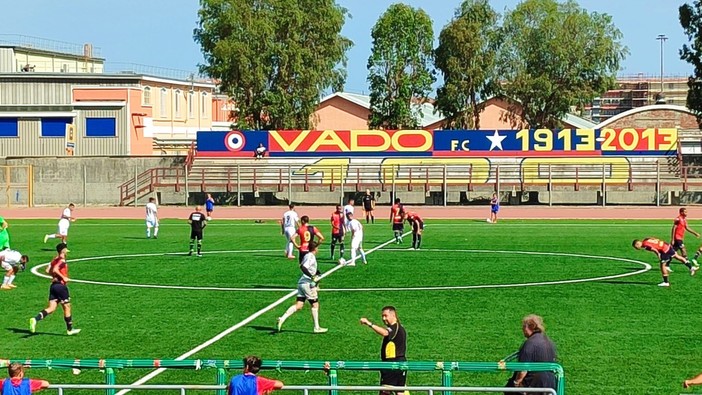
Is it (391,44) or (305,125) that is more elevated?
(391,44)

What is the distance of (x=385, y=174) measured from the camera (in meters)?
78.0

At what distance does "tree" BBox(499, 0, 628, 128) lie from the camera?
93438 millimetres

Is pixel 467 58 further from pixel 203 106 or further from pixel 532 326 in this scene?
pixel 532 326

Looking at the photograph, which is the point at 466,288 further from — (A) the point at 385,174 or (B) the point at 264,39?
(B) the point at 264,39

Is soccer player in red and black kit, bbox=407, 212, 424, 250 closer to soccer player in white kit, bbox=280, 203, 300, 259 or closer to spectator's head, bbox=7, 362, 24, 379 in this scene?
soccer player in white kit, bbox=280, 203, 300, 259

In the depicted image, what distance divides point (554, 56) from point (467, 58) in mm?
7517

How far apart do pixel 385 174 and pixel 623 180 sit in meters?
16.8

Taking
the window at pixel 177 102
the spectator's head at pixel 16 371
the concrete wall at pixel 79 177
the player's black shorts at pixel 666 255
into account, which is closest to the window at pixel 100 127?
the concrete wall at pixel 79 177

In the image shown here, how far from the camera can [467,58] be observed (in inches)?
3696

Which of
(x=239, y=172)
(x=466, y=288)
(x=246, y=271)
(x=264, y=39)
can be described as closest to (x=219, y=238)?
(x=246, y=271)

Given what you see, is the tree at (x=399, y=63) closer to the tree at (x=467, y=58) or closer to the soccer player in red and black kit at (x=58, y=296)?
the tree at (x=467, y=58)

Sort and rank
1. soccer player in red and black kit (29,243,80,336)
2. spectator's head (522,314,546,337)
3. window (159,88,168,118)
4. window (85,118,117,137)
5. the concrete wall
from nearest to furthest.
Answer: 1. spectator's head (522,314,546,337)
2. soccer player in red and black kit (29,243,80,336)
3. the concrete wall
4. window (85,118,117,137)
5. window (159,88,168,118)

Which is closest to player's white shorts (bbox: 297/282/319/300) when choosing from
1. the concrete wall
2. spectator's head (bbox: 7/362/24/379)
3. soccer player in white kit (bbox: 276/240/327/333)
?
soccer player in white kit (bbox: 276/240/327/333)

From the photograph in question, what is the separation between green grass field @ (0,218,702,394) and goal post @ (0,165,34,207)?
36352 mm
